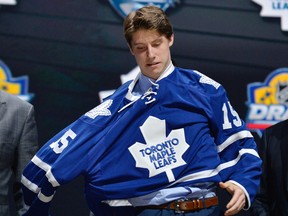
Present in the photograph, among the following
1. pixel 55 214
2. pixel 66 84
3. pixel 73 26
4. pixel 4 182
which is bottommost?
pixel 55 214

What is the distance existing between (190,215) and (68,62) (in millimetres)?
1528

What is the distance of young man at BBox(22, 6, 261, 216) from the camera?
7.48ft

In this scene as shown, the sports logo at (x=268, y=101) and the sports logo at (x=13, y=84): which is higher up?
the sports logo at (x=13, y=84)

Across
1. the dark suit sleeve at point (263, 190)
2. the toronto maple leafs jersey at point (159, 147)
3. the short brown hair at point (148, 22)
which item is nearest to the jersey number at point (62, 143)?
the toronto maple leafs jersey at point (159, 147)

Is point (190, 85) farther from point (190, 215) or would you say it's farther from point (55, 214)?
point (55, 214)

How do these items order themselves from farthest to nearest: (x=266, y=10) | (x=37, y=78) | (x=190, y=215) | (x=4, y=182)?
(x=37, y=78), (x=266, y=10), (x=4, y=182), (x=190, y=215)

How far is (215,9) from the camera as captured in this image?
3479 mm

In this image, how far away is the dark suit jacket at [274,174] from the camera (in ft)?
9.89

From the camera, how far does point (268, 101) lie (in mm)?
3473

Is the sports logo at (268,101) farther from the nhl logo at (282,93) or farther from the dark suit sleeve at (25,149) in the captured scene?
the dark suit sleeve at (25,149)

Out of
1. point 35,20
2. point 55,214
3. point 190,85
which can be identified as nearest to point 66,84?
point 35,20

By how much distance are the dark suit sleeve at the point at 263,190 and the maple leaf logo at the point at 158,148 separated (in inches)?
33.1

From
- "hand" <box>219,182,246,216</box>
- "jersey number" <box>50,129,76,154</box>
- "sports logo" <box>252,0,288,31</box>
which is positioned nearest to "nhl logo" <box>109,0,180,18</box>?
"sports logo" <box>252,0,288,31</box>

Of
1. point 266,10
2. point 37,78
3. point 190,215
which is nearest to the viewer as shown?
point 190,215
